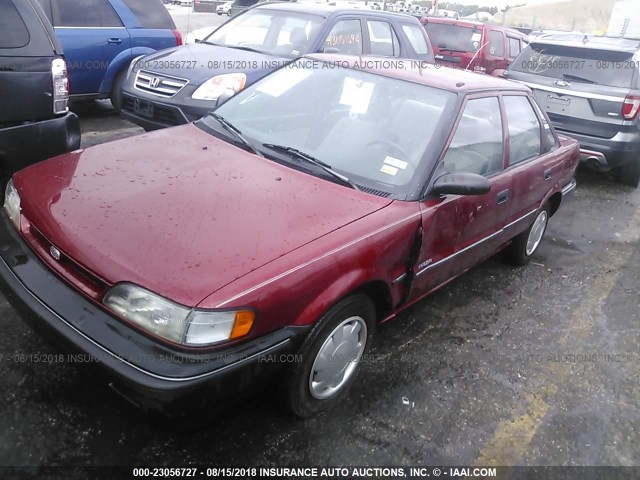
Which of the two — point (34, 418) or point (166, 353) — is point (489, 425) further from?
point (34, 418)

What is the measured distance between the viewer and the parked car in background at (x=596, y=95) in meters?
6.00

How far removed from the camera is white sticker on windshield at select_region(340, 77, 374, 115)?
3078mm

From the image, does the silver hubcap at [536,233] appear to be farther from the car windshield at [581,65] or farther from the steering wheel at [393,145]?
the car windshield at [581,65]

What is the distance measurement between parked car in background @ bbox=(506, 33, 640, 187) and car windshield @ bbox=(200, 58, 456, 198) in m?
3.99

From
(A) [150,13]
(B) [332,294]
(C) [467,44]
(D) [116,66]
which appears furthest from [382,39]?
(B) [332,294]

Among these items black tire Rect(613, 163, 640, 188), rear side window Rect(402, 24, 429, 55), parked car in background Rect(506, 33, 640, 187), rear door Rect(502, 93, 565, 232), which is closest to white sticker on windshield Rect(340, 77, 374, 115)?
rear door Rect(502, 93, 565, 232)

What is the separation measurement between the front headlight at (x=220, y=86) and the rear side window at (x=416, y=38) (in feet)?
9.44

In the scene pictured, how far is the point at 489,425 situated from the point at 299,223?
1.46m

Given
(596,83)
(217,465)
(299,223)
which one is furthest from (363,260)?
(596,83)

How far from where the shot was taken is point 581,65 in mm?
6359

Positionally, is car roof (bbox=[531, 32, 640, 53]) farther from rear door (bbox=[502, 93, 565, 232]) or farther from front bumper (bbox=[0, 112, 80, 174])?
front bumper (bbox=[0, 112, 80, 174])

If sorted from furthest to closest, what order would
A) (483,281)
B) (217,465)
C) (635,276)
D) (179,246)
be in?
(635,276) < (483,281) < (217,465) < (179,246)

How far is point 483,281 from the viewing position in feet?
13.6

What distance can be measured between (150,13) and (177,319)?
21.0 feet
